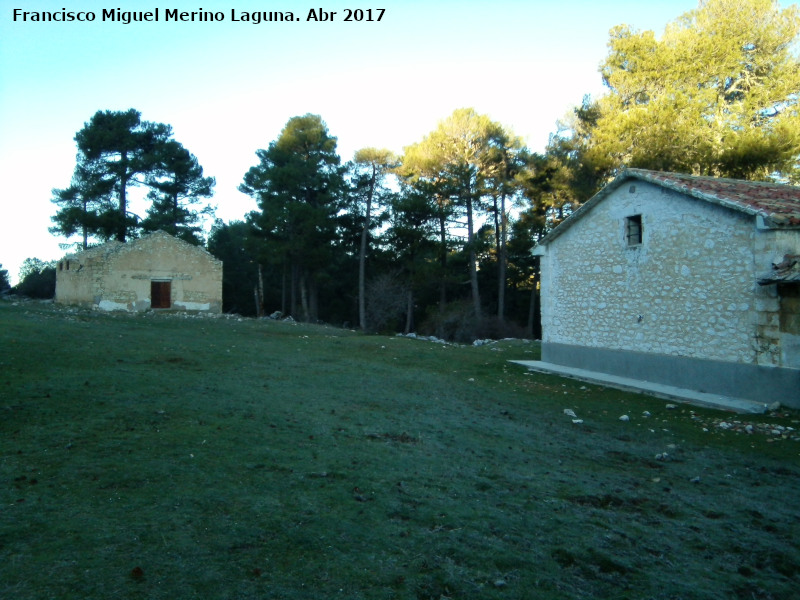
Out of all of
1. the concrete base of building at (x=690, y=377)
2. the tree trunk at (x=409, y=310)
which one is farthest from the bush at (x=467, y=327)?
the concrete base of building at (x=690, y=377)

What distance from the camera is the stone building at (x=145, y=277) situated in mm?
25875

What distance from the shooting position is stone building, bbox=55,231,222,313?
25.9 m

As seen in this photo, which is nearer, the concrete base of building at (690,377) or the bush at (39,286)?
the concrete base of building at (690,377)

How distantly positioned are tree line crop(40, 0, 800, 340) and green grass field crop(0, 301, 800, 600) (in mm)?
18899

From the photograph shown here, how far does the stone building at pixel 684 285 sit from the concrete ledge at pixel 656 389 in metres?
0.25

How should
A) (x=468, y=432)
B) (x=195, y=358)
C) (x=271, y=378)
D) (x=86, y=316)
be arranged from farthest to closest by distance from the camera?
(x=86, y=316) < (x=195, y=358) < (x=271, y=378) < (x=468, y=432)

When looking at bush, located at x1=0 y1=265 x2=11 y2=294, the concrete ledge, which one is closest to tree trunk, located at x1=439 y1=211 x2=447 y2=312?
the concrete ledge

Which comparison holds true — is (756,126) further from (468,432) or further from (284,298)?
(284,298)

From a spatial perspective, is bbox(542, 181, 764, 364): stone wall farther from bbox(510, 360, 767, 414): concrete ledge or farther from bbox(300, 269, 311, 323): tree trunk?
bbox(300, 269, 311, 323): tree trunk

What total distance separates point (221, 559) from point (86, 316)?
68.8 ft

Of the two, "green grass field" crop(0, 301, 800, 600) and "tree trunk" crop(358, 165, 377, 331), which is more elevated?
"tree trunk" crop(358, 165, 377, 331)

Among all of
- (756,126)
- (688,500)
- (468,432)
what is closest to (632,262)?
(468,432)

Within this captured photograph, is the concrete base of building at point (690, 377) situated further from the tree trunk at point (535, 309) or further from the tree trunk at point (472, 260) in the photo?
the tree trunk at point (535, 309)

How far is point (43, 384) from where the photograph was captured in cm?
837
